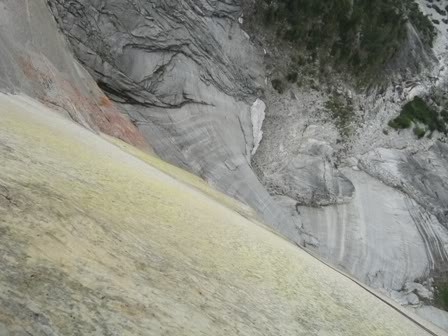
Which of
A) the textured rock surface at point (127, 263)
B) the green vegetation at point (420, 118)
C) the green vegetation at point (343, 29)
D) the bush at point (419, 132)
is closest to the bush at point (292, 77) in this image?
the green vegetation at point (343, 29)

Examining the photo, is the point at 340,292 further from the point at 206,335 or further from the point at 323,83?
the point at 323,83

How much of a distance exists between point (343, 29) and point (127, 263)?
43847mm

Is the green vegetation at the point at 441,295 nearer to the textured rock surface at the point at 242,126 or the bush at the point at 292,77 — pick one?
the textured rock surface at the point at 242,126

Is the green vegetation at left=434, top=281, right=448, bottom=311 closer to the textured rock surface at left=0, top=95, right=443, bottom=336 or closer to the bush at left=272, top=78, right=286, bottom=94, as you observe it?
the bush at left=272, top=78, right=286, bottom=94

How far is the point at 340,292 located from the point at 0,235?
1194cm

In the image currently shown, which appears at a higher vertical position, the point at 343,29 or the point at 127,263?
the point at 343,29

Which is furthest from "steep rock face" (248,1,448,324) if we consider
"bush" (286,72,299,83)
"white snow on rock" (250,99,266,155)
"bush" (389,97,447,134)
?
"bush" (389,97,447,134)

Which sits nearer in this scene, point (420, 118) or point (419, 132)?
point (419, 132)

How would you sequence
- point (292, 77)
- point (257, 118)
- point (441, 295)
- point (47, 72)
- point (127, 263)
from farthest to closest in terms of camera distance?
point (292, 77) < point (257, 118) < point (441, 295) < point (47, 72) < point (127, 263)

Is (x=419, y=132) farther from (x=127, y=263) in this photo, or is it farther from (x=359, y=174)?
(x=127, y=263)

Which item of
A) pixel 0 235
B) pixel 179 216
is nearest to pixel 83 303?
pixel 0 235

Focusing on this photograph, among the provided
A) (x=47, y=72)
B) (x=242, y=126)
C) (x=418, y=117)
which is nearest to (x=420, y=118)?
(x=418, y=117)

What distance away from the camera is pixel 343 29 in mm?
46281

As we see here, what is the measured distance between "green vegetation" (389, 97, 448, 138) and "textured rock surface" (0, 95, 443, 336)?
1258 inches
